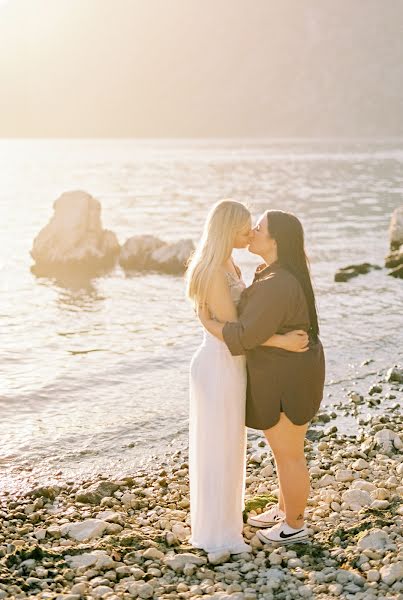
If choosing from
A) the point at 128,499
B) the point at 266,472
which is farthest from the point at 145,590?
the point at 266,472

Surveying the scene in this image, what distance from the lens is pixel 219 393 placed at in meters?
7.07

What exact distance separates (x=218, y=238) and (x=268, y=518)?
8.96 feet

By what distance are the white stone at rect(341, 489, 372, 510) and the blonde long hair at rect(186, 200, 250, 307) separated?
2.82m

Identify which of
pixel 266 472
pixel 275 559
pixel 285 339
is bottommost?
pixel 266 472

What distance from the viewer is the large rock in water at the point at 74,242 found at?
30.1 m

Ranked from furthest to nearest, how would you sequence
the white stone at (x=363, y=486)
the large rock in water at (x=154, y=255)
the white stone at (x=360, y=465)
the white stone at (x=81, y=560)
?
the large rock in water at (x=154, y=255) → the white stone at (x=360, y=465) → the white stone at (x=363, y=486) → the white stone at (x=81, y=560)

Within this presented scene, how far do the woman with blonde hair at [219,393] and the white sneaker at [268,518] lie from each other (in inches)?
16.8

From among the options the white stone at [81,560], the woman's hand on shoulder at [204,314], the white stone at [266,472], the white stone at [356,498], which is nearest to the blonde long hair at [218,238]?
the woman's hand on shoulder at [204,314]

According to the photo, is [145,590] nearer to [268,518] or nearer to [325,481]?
[268,518]

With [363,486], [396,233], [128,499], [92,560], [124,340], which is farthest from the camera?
[396,233]

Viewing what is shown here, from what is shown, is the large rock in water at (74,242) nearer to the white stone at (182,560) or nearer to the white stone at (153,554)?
the white stone at (153,554)

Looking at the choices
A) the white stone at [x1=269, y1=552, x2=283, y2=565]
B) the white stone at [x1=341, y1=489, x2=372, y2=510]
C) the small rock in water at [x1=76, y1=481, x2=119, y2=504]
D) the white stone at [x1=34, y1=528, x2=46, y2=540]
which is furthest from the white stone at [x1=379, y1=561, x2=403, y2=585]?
the small rock in water at [x1=76, y1=481, x2=119, y2=504]

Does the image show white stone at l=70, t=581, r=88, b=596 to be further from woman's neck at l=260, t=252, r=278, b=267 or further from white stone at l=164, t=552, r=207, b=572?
woman's neck at l=260, t=252, r=278, b=267

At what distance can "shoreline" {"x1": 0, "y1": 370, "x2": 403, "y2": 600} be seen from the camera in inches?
261
